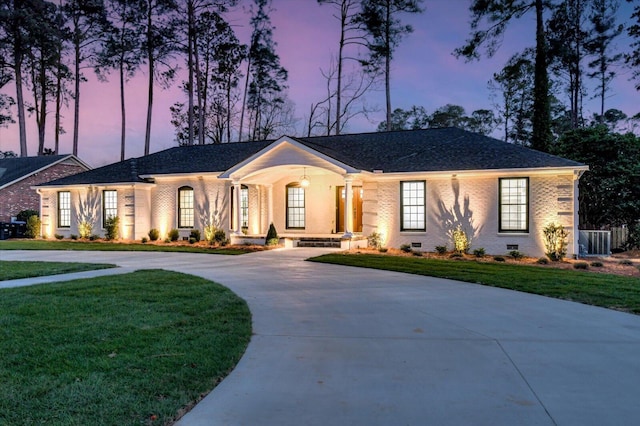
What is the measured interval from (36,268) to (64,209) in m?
12.4

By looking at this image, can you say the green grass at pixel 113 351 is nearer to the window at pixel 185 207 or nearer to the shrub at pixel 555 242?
the shrub at pixel 555 242

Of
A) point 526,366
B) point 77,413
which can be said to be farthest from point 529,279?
point 77,413

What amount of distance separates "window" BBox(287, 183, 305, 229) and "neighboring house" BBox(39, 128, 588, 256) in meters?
0.05

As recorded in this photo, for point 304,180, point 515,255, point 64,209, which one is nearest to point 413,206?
point 515,255

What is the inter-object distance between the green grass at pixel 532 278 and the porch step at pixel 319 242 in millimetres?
2932

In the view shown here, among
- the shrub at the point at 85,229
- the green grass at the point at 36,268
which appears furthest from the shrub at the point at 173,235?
the green grass at the point at 36,268

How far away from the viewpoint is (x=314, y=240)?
1761 cm

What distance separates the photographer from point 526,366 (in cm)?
441

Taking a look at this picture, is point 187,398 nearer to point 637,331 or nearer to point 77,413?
point 77,413

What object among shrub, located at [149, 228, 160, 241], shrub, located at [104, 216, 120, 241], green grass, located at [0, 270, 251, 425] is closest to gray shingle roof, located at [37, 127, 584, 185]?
shrub, located at [104, 216, 120, 241]

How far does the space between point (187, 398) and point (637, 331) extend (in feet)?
17.6

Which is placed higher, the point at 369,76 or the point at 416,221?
the point at 369,76

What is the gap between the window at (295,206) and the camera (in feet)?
65.1

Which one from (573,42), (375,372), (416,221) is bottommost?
(375,372)
